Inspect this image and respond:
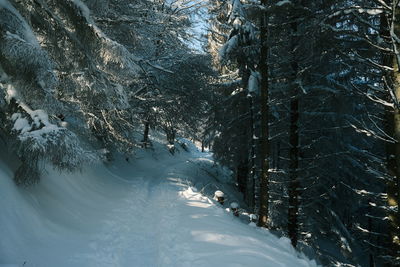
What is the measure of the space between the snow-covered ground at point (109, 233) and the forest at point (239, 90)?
0.71 m

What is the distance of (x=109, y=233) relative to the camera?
6445mm

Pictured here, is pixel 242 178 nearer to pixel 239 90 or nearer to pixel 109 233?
pixel 239 90

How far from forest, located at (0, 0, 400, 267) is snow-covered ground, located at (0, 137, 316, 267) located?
2.32ft

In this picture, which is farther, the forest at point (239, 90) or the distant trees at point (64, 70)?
the forest at point (239, 90)

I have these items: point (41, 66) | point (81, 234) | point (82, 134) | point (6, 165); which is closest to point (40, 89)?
point (41, 66)

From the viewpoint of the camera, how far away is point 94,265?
15.7 feet

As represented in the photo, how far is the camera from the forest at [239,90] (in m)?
5.13

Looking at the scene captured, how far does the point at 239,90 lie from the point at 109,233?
1007cm

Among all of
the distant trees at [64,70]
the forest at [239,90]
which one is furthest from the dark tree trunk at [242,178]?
the distant trees at [64,70]

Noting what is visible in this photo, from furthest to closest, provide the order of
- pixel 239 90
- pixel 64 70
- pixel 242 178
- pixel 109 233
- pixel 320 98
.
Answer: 1. pixel 242 178
2. pixel 239 90
3. pixel 320 98
4. pixel 64 70
5. pixel 109 233

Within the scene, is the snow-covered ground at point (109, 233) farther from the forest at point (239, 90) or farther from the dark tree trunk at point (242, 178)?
the dark tree trunk at point (242, 178)

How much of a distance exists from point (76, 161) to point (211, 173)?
16.9 m

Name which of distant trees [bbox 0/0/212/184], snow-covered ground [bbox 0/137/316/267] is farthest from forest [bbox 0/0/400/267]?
snow-covered ground [bbox 0/137/316/267]

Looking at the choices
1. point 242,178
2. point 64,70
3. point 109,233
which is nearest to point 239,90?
point 242,178
